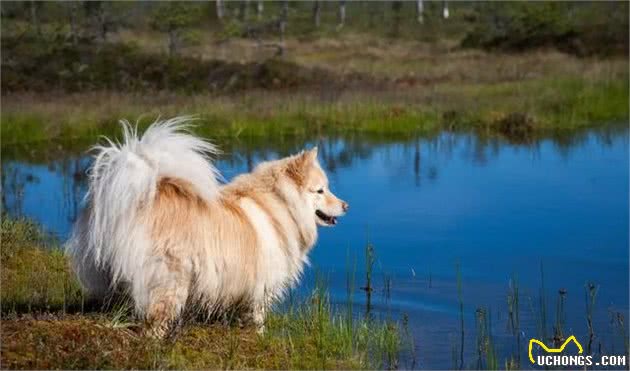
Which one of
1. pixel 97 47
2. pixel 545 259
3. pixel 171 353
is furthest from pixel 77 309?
pixel 97 47

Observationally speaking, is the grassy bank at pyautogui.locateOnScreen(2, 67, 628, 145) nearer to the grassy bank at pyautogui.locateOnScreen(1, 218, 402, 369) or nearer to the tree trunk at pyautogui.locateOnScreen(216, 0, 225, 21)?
the grassy bank at pyautogui.locateOnScreen(1, 218, 402, 369)

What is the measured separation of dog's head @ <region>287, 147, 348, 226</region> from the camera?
6.82 m

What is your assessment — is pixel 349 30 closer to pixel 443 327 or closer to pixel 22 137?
pixel 22 137

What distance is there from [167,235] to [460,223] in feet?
18.7

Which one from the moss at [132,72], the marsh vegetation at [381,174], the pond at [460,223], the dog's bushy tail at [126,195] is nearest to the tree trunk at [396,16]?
the marsh vegetation at [381,174]

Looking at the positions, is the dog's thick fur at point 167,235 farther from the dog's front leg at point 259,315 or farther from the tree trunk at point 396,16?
the tree trunk at point 396,16

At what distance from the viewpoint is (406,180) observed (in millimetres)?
13914

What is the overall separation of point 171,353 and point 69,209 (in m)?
6.92

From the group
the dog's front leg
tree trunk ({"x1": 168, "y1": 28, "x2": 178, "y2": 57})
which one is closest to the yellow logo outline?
the dog's front leg

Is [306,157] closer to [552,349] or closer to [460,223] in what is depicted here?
[552,349]

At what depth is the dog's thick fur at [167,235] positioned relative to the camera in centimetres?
589

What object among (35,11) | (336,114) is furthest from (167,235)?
(35,11)

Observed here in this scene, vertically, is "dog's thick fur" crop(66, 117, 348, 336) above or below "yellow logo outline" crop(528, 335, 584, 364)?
above

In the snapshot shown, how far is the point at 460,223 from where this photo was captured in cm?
1112
